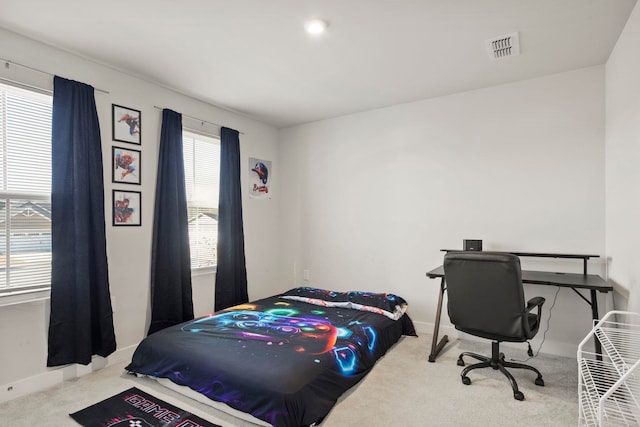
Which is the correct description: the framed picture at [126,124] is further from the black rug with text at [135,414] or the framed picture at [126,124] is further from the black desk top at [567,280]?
the black desk top at [567,280]

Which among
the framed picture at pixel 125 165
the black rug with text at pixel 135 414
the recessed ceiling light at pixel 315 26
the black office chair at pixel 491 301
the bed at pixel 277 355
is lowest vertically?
the black rug with text at pixel 135 414

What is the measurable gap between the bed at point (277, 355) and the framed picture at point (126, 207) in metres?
1.04

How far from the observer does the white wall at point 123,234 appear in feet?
7.85

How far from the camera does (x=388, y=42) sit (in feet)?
8.43

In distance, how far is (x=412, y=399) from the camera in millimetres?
2281

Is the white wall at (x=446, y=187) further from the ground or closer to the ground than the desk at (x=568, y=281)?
further from the ground

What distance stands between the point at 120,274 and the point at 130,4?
210 cm

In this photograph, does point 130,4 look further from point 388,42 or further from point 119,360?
point 119,360

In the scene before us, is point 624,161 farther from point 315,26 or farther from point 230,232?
point 230,232

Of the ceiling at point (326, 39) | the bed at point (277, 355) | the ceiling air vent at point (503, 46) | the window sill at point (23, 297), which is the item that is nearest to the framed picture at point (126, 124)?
the ceiling at point (326, 39)

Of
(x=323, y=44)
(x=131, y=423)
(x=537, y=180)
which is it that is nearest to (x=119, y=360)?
(x=131, y=423)

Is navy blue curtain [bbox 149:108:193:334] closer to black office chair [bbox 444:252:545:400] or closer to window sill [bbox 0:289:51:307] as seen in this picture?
window sill [bbox 0:289:51:307]

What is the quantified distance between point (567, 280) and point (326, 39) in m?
2.58

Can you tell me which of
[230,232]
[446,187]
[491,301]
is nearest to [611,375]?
[491,301]
